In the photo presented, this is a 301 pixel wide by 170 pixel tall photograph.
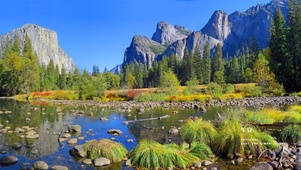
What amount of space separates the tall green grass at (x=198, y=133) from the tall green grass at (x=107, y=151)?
9.25 ft

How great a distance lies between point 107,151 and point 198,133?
3816 millimetres

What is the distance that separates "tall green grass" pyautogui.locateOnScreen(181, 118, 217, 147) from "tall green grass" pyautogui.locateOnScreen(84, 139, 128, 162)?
9.25 feet

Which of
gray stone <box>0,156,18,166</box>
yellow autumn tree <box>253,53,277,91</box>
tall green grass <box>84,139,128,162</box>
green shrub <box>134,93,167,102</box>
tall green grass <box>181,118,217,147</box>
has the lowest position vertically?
gray stone <box>0,156,18,166</box>

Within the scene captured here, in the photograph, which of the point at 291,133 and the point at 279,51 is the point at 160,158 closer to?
the point at 291,133

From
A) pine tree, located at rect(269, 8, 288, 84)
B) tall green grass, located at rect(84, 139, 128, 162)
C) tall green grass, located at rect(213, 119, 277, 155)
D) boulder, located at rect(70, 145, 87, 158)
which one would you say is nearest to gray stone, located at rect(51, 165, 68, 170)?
tall green grass, located at rect(84, 139, 128, 162)

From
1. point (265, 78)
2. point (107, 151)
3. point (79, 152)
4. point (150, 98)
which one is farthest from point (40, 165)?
point (265, 78)

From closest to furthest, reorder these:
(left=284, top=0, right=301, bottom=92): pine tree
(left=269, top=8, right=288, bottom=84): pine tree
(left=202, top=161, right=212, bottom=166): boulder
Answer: (left=202, top=161, right=212, bottom=166): boulder < (left=284, top=0, right=301, bottom=92): pine tree < (left=269, top=8, right=288, bottom=84): pine tree

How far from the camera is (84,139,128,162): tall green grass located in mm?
9878

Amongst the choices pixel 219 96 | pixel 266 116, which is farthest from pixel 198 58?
pixel 266 116

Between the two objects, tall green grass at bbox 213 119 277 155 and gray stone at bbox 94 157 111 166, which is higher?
tall green grass at bbox 213 119 277 155

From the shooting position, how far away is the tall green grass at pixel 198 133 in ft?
36.5

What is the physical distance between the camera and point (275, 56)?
4803cm

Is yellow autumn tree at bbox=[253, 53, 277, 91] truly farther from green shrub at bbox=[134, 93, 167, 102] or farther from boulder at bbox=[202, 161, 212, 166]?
boulder at bbox=[202, 161, 212, 166]

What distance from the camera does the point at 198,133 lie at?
1146 cm
